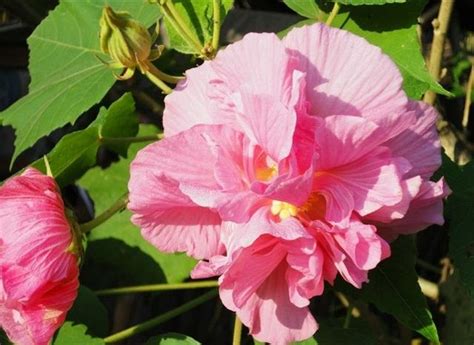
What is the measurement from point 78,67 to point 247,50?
0.36 metres

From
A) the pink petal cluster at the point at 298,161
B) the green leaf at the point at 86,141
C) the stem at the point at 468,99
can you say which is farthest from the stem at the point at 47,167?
the stem at the point at 468,99

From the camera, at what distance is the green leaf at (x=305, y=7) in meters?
0.83

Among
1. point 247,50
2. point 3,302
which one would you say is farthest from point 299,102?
point 3,302

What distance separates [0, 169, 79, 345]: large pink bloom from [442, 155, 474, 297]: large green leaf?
34cm

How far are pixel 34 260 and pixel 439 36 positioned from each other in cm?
54

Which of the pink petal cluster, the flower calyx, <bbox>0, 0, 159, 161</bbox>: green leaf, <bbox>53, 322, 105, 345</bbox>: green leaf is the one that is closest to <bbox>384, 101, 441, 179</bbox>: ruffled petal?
the pink petal cluster

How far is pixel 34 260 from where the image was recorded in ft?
2.21

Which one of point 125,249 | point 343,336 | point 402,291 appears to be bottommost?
point 125,249

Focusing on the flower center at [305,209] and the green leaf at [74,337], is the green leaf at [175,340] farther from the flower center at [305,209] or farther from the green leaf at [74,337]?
the flower center at [305,209]

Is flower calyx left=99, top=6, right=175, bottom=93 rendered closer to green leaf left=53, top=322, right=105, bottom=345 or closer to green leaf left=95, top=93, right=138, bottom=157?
green leaf left=95, top=93, right=138, bottom=157

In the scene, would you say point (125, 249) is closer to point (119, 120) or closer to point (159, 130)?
point (159, 130)

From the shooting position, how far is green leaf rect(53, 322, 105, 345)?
89 centimetres

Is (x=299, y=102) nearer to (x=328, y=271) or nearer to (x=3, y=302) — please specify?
(x=328, y=271)

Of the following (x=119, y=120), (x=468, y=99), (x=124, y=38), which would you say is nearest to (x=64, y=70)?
(x=119, y=120)
